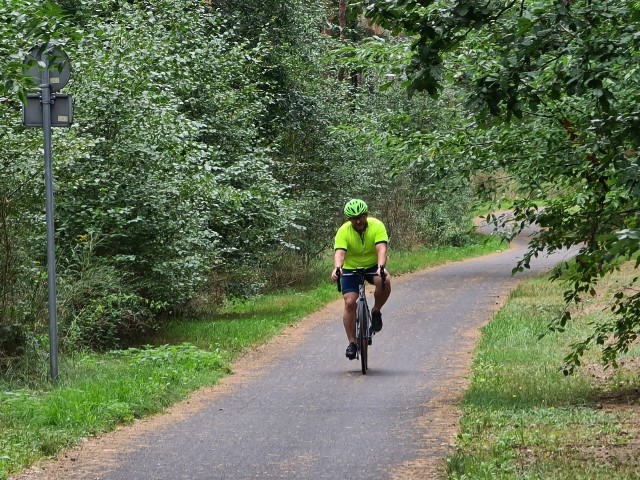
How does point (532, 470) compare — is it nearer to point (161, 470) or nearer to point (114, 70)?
point (161, 470)

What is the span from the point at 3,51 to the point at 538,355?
287 inches

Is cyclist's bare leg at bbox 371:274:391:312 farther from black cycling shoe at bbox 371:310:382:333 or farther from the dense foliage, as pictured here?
the dense foliage

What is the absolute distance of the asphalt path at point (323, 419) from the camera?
7680 millimetres

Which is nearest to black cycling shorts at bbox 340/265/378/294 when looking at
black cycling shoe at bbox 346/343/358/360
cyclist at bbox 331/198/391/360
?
cyclist at bbox 331/198/391/360

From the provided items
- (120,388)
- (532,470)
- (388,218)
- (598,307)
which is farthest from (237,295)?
(388,218)

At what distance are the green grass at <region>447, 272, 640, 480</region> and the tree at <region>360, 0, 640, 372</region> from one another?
745 millimetres

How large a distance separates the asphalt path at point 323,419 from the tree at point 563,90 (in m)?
1.86

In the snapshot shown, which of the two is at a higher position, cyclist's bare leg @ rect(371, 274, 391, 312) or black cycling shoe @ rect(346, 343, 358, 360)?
cyclist's bare leg @ rect(371, 274, 391, 312)

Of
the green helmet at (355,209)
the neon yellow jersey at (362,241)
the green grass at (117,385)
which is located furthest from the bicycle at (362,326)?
the green grass at (117,385)

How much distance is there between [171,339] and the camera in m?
15.6

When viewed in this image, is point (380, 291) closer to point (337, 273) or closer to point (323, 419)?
point (337, 273)

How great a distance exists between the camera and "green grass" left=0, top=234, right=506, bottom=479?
8.64m

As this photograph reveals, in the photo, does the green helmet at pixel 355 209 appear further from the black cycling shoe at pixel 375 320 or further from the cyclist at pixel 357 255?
the black cycling shoe at pixel 375 320

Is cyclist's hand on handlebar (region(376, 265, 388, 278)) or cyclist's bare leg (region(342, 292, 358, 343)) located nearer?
cyclist's hand on handlebar (region(376, 265, 388, 278))
